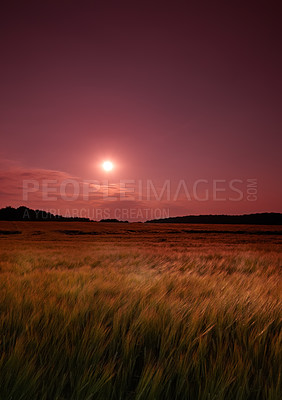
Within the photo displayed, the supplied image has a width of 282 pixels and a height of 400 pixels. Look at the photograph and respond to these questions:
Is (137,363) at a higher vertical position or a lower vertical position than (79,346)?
lower

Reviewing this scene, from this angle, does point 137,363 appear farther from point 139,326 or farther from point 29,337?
point 29,337

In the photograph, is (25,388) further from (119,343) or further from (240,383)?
(240,383)

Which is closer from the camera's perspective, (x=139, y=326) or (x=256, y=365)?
(x=256, y=365)

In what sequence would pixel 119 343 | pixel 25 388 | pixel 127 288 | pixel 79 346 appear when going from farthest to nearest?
pixel 127 288 → pixel 119 343 → pixel 79 346 → pixel 25 388

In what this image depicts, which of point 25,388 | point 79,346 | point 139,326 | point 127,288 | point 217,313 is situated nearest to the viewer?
point 25,388

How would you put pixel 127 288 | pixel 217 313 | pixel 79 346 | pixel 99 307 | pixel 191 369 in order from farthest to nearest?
pixel 127 288
pixel 99 307
pixel 217 313
pixel 79 346
pixel 191 369

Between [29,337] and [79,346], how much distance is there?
0.35 metres

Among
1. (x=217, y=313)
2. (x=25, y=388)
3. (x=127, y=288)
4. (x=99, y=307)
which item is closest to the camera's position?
(x=25, y=388)

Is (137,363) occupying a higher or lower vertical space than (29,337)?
lower

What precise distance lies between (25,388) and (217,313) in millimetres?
1600

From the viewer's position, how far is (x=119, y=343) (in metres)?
1.70

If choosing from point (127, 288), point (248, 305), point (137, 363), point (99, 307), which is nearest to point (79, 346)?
point (137, 363)

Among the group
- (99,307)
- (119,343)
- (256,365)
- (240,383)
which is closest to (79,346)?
(119,343)

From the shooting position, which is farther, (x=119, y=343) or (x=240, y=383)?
(x=119, y=343)
